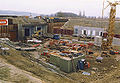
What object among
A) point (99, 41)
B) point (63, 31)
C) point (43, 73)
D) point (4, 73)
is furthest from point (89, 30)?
point (4, 73)

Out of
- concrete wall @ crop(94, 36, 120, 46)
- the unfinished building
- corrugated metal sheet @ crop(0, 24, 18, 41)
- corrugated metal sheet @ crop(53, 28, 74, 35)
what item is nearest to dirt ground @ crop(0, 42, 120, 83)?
concrete wall @ crop(94, 36, 120, 46)

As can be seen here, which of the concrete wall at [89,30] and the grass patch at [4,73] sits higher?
the concrete wall at [89,30]

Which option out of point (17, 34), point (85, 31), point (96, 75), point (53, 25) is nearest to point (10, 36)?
point (17, 34)

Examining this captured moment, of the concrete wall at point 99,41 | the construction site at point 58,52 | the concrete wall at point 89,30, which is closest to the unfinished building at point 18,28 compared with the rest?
the construction site at point 58,52

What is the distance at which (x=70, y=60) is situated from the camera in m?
15.2

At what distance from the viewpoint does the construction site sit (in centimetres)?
1240

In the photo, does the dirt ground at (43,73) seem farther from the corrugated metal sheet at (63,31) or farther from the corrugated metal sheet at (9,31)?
the corrugated metal sheet at (63,31)

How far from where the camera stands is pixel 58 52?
72.0 ft

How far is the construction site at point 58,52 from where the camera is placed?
12.4 m

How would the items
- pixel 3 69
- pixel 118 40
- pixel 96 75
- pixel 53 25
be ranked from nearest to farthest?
pixel 3 69
pixel 96 75
pixel 118 40
pixel 53 25

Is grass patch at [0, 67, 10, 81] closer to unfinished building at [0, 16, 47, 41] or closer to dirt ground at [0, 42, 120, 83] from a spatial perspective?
dirt ground at [0, 42, 120, 83]

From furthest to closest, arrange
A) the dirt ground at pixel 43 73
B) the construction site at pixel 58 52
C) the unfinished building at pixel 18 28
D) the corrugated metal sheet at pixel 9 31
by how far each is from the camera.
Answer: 1. the unfinished building at pixel 18 28
2. the corrugated metal sheet at pixel 9 31
3. the construction site at pixel 58 52
4. the dirt ground at pixel 43 73

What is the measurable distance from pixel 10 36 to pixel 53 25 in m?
17.1

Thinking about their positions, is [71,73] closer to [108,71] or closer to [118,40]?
[108,71]
